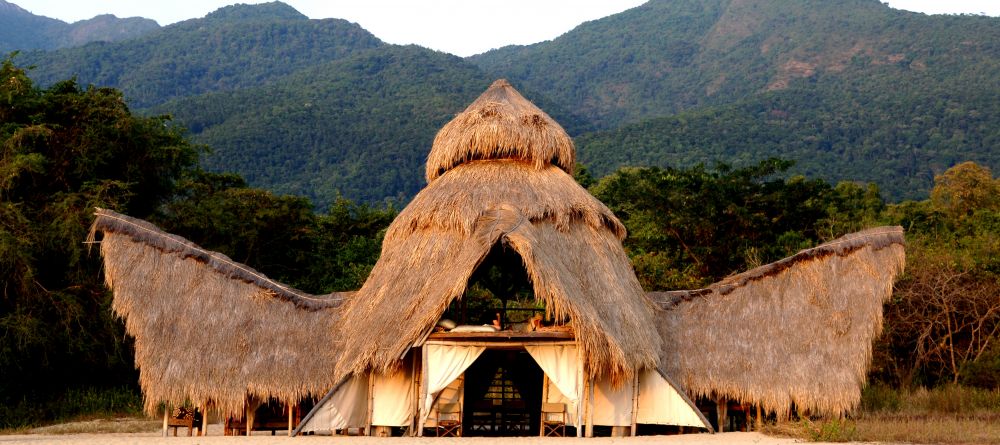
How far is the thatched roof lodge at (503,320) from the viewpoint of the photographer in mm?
14969

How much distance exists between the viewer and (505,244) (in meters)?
15.2

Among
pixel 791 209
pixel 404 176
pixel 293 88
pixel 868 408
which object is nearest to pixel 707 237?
pixel 791 209

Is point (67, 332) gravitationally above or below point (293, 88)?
below

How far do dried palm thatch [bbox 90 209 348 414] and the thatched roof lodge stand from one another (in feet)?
0.07

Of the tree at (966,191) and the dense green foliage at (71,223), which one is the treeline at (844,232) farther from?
the dense green foliage at (71,223)

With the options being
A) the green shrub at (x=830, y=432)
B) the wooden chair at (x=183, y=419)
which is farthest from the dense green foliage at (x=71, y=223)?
the green shrub at (x=830, y=432)

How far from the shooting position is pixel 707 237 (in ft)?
89.4

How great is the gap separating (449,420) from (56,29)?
429 ft

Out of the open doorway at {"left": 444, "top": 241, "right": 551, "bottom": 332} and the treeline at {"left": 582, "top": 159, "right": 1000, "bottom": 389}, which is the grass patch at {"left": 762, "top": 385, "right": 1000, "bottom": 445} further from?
the open doorway at {"left": 444, "top": 241, "right": 551, "bottom": 332}

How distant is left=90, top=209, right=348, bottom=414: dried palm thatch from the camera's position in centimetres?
1529

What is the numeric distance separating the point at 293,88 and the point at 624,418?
53.6 meters

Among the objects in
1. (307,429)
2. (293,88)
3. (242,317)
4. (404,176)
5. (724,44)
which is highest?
(724,44)

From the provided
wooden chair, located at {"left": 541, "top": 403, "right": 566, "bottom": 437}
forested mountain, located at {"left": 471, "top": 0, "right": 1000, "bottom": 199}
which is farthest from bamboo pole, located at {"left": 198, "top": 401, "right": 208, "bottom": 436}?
forested mountain, located at {"left": 471, "top": 0, "right": 1000, "bottom": 199}

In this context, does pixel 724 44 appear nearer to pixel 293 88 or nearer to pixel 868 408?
pixel 293 88
